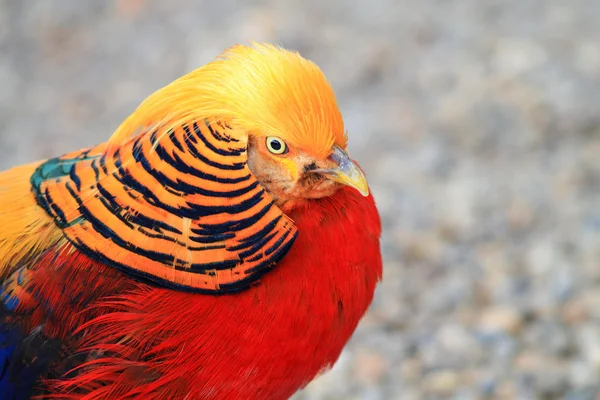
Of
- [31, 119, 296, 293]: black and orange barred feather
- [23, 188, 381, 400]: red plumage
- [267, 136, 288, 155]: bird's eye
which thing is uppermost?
[267, 136, 288, 155]: bird's eye

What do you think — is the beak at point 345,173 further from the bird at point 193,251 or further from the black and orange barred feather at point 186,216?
the black and orange barred feather at point 186,216

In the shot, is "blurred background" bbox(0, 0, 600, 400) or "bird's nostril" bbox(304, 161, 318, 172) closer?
"bird's nostril" bbox(304, 161, 318, 172)

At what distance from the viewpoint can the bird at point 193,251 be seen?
2162mm

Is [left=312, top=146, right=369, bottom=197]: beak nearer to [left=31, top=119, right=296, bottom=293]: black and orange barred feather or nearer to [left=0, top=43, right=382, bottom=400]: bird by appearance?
[left=0, top=43, right=382, bottom=400]: bird

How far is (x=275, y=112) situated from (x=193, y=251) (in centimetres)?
46

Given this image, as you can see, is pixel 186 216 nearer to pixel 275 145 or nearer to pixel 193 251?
pixel 193 251

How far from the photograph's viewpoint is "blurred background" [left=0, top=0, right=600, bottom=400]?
12.1ft

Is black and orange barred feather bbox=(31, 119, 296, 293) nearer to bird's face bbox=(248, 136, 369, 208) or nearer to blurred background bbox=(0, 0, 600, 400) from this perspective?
bird's face bbox=(248, 136, 369, 208)

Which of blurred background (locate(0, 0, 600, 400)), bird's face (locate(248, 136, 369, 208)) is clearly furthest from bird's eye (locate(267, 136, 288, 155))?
blurred background (locate(0, 0, 600, 400))

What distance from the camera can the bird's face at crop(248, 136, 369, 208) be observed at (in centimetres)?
221

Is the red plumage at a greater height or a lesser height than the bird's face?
lesser

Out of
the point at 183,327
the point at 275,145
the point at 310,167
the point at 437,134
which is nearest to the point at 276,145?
the point at 275,145

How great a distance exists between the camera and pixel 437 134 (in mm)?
5328

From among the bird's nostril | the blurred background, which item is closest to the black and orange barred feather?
the bird's nostril
